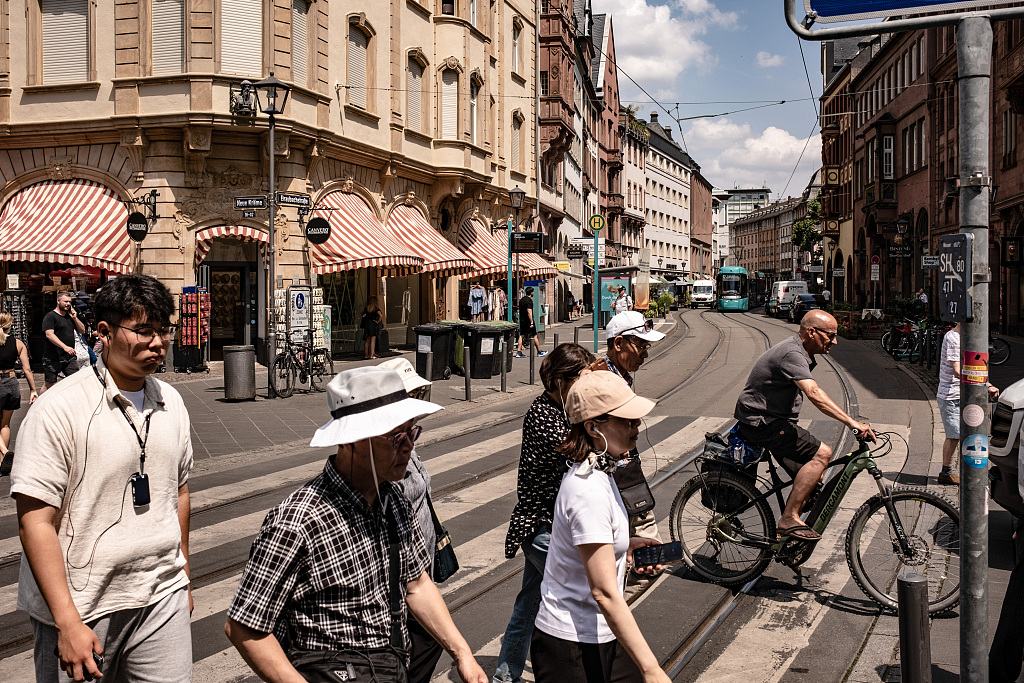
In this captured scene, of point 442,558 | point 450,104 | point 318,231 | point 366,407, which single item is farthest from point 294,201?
point 366,407

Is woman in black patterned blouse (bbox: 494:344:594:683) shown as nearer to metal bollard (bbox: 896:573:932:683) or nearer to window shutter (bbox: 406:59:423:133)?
metal bollard (bbox: 896:573:932:683)

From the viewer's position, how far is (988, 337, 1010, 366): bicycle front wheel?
65.5ft

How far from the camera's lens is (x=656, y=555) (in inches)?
142

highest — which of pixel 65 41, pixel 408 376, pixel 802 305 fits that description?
pixel 65 41

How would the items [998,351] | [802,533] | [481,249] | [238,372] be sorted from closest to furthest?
[802,533], [238,372], [998,351], [481,249]

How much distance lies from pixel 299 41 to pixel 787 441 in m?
19.2

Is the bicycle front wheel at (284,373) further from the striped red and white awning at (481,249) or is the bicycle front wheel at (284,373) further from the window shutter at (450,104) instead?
the window shutter at (450,104)

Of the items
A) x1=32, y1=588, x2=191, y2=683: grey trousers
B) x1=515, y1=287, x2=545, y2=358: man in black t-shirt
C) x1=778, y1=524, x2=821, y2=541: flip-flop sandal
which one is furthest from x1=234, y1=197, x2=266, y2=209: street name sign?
x1=32, y1=588, x2=191, y2=683: grey trousers

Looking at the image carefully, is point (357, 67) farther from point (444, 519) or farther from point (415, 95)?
point (444, 519)

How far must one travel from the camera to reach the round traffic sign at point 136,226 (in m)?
20.3

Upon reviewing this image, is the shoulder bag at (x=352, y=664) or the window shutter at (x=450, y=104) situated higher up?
the window shutter at (x=450, y=104)

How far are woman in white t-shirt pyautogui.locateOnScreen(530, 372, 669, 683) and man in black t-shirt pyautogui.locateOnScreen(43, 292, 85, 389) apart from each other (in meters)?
11.8

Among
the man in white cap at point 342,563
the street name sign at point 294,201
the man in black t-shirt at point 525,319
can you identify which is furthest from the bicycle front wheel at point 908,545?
the man in black t-shirt at point 525,319

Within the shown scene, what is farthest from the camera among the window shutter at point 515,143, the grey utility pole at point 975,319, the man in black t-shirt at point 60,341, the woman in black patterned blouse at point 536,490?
the window shutter at point 515,143
